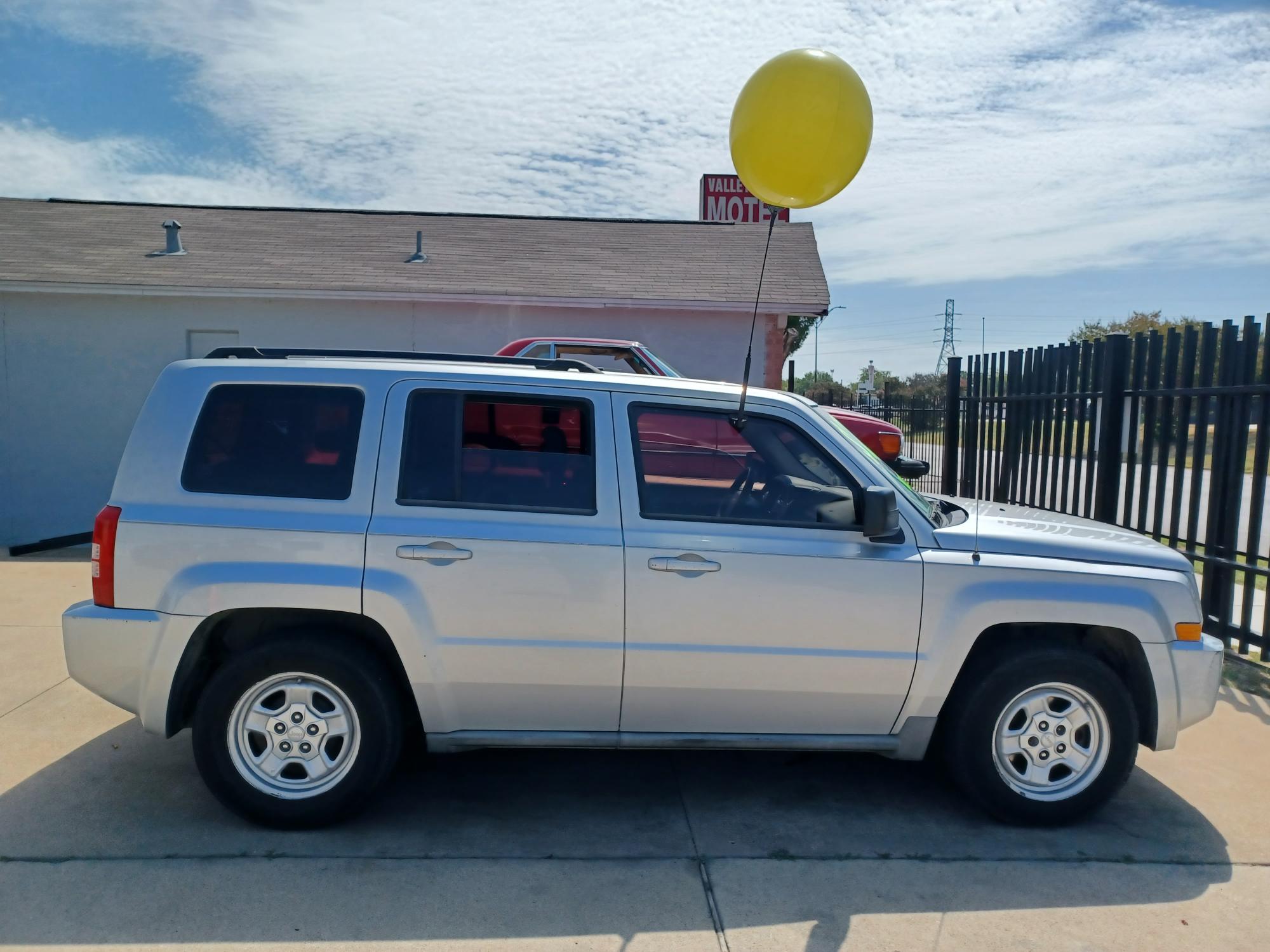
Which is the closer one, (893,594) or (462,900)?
(462,900)

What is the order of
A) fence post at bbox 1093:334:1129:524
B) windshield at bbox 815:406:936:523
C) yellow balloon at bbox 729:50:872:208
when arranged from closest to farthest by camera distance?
windshield at bbox 815:406:936:523 → yellow balloon at bbox 729:50:872:208 → fence post at bbox 1093:334:1129:524

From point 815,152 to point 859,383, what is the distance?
48.5 m

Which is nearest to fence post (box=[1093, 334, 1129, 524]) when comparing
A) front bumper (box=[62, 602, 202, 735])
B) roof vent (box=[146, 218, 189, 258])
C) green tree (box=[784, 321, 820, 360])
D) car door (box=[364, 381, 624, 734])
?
car door (box=[364, 381, 624, 734])

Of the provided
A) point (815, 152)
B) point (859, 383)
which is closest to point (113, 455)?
point (815, 152)

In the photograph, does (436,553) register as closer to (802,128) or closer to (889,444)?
(802,128)

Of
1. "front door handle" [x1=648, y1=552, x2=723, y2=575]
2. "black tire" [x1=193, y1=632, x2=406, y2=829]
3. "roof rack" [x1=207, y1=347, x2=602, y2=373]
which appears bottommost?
"black tire" [x1=193, y1=632, x2=406, y2=829]

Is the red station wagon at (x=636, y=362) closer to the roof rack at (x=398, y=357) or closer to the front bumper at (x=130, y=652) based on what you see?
the roof rack at (x=398, y=357)

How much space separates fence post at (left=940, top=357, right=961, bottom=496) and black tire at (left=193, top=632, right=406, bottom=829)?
7.61 m

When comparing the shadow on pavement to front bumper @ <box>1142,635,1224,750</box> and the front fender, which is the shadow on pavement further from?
the front fender

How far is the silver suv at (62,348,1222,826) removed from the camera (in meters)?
3.93

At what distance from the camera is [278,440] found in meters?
4.08

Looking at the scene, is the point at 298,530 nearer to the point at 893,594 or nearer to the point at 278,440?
the point at 278,440

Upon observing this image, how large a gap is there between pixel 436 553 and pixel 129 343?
38.0ft

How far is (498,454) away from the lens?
4.11 m
